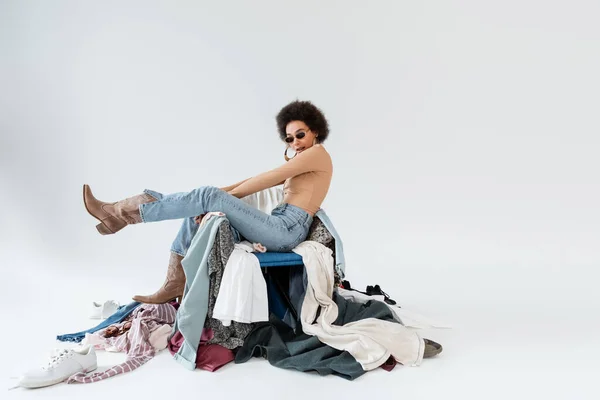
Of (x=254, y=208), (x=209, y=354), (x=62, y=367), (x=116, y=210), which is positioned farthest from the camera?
(x=254, y=208)

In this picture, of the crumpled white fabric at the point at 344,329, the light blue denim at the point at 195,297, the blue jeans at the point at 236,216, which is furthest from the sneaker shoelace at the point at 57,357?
the crumpled white fabric at the point at 344,329

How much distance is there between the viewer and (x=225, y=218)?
10.2 ft

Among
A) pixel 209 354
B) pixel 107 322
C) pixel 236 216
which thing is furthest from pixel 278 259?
pixel 107 322

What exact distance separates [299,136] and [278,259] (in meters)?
0.98

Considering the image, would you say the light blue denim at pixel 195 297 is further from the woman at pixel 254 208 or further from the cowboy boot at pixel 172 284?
the cowboy boot at pixel 172 284

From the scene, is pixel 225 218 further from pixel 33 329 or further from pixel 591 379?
pixel 591 379

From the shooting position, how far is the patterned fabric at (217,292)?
2.99m

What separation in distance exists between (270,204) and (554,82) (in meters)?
3.38

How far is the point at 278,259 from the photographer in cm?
321

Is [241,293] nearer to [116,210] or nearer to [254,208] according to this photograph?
[254,208]

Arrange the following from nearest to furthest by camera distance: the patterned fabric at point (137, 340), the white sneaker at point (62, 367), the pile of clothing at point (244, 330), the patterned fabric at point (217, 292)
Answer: the white sneaker at point (62, 367)
the patterned fabric at point (137, 340)
the pile of clothing at point (244, 330)
the patterned fabric at point (217, 292)

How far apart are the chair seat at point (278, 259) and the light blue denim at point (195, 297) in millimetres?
352

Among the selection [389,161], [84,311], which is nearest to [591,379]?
[389,161]

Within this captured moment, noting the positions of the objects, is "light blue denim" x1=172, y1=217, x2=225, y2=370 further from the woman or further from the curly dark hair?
the curly dark hair
